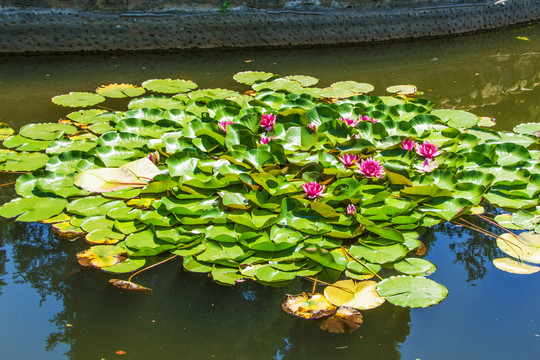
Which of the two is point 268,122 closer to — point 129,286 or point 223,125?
point 223,125

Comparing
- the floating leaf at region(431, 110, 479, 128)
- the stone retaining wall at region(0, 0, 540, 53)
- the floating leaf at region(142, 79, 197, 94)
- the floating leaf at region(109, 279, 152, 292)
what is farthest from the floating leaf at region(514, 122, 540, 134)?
the stone retaining wall at region(0, 0, 540, 53)

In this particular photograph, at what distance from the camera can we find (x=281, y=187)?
110 inches

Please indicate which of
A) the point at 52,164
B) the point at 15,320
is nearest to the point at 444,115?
the point at 52,164

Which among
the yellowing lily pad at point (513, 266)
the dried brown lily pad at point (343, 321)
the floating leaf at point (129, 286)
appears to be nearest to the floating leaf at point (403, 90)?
the yellowing lily pad at point (513, 266)

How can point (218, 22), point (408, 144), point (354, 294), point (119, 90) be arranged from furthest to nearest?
point (218, 22) < point (119, 90) < point (408, 144) < point (354, 294)

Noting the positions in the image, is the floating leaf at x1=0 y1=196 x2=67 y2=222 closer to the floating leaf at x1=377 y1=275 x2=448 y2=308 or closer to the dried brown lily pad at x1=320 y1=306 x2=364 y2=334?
the dried brown lily pad at x1=320 y1=306 x2=364 y2=334

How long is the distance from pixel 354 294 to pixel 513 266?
30.8 inches

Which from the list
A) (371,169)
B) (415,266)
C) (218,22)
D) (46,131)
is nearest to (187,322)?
(415,266)

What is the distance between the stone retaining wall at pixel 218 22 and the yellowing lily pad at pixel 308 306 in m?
4.22

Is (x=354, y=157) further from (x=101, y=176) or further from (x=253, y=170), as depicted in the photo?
(x=101, y=176)

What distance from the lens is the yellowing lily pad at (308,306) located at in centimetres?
221

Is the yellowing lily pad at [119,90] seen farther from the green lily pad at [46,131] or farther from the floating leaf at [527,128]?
the floating leaf at [527,128]

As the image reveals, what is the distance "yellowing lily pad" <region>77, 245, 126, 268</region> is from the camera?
2.49 meters

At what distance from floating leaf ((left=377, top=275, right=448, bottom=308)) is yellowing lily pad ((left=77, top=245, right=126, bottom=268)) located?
1.12 m
